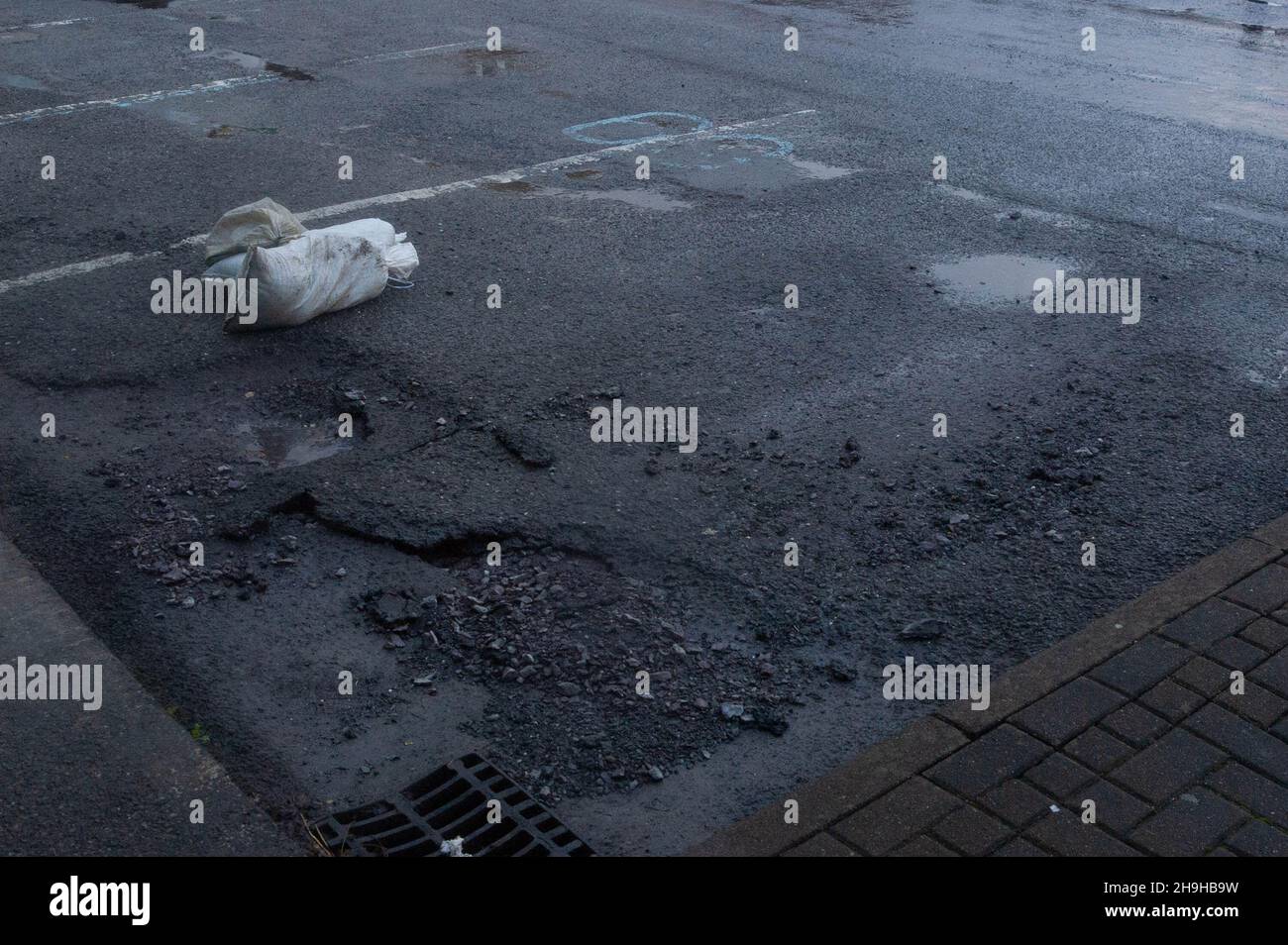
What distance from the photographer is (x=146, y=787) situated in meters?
4.08

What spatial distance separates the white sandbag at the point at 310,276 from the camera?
23.4ft

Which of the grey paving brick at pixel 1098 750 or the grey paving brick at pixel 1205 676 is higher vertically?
the grey paving brick at pixel 1205 676

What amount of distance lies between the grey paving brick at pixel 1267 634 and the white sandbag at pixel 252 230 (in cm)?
539

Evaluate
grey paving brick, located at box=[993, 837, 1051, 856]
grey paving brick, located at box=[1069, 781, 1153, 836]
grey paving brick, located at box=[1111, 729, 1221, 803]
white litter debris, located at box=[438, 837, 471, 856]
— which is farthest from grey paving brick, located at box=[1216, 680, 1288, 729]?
white litter debris, located at box=[438, 837, 471, 856]

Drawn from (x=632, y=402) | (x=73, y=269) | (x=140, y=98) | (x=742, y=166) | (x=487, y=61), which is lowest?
(x=632, y=402)

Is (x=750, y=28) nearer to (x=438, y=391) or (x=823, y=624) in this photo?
(x=438, y=391)

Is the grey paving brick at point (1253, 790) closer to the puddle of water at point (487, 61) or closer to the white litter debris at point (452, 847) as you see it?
the white litter debris at point (452, 847)

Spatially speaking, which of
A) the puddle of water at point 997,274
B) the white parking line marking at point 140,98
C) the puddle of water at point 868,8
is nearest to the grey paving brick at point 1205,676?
the puddle of water at point 997,274

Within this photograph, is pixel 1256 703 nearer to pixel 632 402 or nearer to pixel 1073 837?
pixel 1073 837

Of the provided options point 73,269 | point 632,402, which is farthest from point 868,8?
point 632,402

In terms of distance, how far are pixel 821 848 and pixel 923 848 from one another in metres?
0.30

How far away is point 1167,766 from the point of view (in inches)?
165
